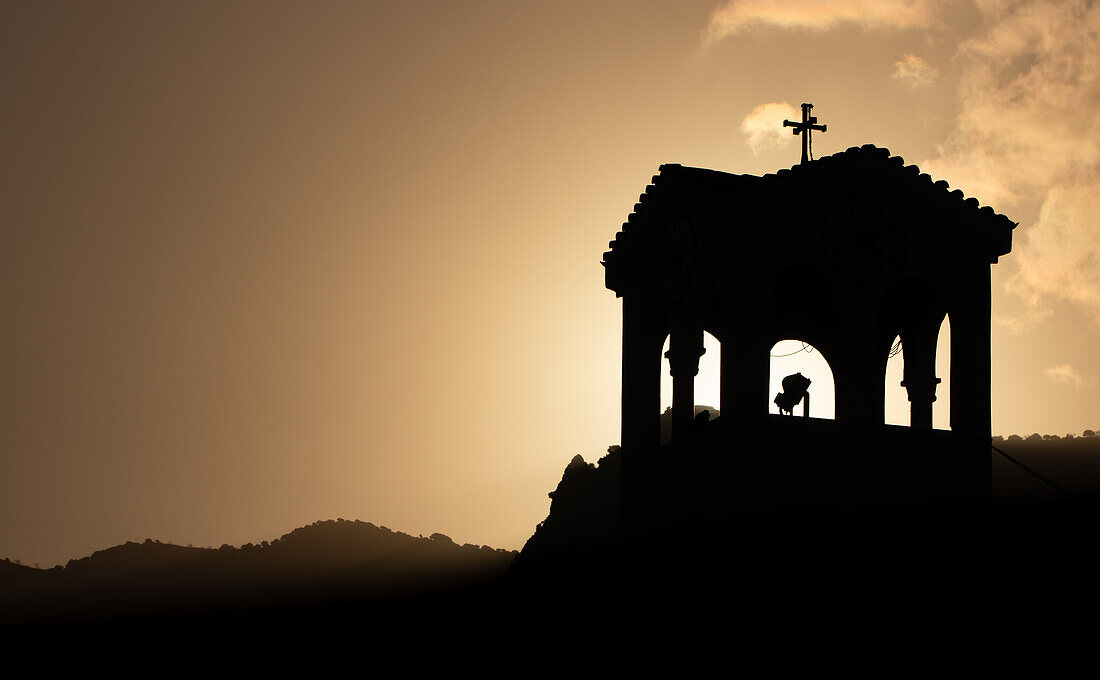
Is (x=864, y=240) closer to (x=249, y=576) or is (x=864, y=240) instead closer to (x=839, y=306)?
(x=839, y=306)

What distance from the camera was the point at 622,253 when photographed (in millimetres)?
33781

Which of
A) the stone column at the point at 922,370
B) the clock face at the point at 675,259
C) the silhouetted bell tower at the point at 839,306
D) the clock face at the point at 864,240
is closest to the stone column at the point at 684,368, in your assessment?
the silhouetted bell tower at the point at 839,306

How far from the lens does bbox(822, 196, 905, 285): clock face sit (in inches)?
1163

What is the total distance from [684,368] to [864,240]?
14.0 ft

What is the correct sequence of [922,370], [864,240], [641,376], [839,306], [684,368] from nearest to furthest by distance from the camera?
[864,240] < [839,306] < [684,368] < [922,370] < [641,376]

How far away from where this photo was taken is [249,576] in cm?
4828

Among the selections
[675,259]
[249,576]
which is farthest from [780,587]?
[249,576]

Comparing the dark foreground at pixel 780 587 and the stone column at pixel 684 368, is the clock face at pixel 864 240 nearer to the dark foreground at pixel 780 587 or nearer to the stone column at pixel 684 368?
the stone column at pixel 684 368

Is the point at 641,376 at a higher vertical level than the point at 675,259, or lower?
lower

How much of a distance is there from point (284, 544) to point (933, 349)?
1050 inches

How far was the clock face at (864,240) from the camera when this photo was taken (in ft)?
96.9

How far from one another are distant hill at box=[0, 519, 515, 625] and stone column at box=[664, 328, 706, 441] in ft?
30.9

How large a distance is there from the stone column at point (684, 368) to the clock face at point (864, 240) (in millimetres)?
3325

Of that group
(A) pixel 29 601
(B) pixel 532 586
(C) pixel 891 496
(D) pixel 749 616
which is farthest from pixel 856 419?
(A) pixel 29 601
